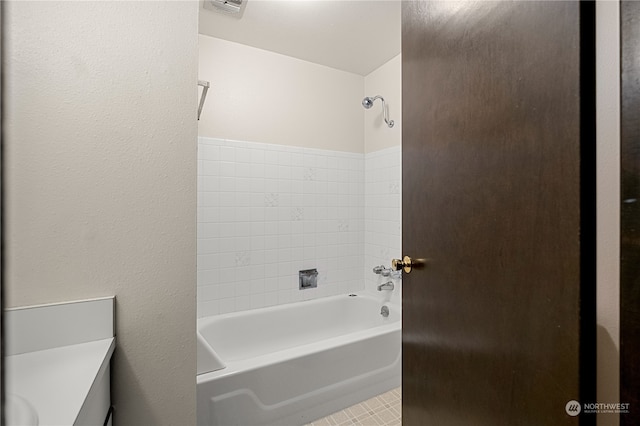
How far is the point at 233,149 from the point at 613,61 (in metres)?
1.92

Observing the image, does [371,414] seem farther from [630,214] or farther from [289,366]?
[630,214]

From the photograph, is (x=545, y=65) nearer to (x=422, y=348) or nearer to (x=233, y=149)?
(x=422, y=348)

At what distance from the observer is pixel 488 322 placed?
76 cm

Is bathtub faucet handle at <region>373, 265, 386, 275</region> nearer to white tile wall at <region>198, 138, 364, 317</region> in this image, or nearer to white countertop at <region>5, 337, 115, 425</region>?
white tile wall at <region>198, 138, 364, 317</region>

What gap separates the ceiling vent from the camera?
1.60 metres

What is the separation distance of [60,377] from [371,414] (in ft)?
4.69

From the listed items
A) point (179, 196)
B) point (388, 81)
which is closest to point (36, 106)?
point (179, 196)

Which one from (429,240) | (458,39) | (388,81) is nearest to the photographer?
(458,39)

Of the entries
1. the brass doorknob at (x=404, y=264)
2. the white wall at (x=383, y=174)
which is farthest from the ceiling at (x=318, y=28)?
the brass doorknob at (x=404, y=264)

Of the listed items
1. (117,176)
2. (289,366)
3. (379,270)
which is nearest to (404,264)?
(289,366)

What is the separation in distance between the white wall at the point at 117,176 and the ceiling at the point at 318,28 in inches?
39.7

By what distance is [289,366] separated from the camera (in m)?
1.44

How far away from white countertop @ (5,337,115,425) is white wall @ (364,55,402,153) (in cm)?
Answer: 210

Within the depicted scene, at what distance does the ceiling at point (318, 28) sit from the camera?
5.52 ft
